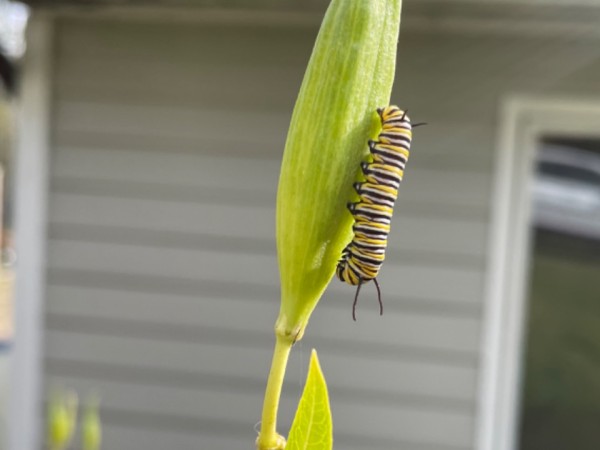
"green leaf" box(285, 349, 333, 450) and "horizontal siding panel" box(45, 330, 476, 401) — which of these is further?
"horizontal siding panel" box(45, 330, 476, 401)

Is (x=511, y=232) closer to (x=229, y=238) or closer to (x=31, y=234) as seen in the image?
(x=229, y=238)

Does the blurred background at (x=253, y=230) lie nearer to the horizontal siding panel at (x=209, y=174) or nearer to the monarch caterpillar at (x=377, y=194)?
the horizontal siding panel at (x=209, y=174)

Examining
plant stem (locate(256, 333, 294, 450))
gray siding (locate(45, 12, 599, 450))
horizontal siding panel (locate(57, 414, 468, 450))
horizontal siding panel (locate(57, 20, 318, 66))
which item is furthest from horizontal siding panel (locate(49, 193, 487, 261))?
plant stem (locate(256, 333, 294, 450))

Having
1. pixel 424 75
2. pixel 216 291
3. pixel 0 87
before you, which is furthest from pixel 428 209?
pixel 0 87

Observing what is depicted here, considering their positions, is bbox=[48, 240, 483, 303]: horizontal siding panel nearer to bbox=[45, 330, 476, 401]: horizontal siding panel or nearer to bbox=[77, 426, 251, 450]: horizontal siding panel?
bbox=[45, 330, 476, 401]: horizontal siding panel

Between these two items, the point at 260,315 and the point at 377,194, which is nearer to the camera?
the point at 377,194

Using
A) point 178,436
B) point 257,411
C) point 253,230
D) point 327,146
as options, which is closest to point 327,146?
point 327,146

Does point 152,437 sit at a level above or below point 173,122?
below

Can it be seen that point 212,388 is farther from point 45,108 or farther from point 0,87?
point 0,87

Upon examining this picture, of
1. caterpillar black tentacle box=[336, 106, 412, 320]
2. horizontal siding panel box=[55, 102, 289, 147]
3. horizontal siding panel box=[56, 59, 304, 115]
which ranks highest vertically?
horizontal siding panel box=[56, 59, 304, 115]
